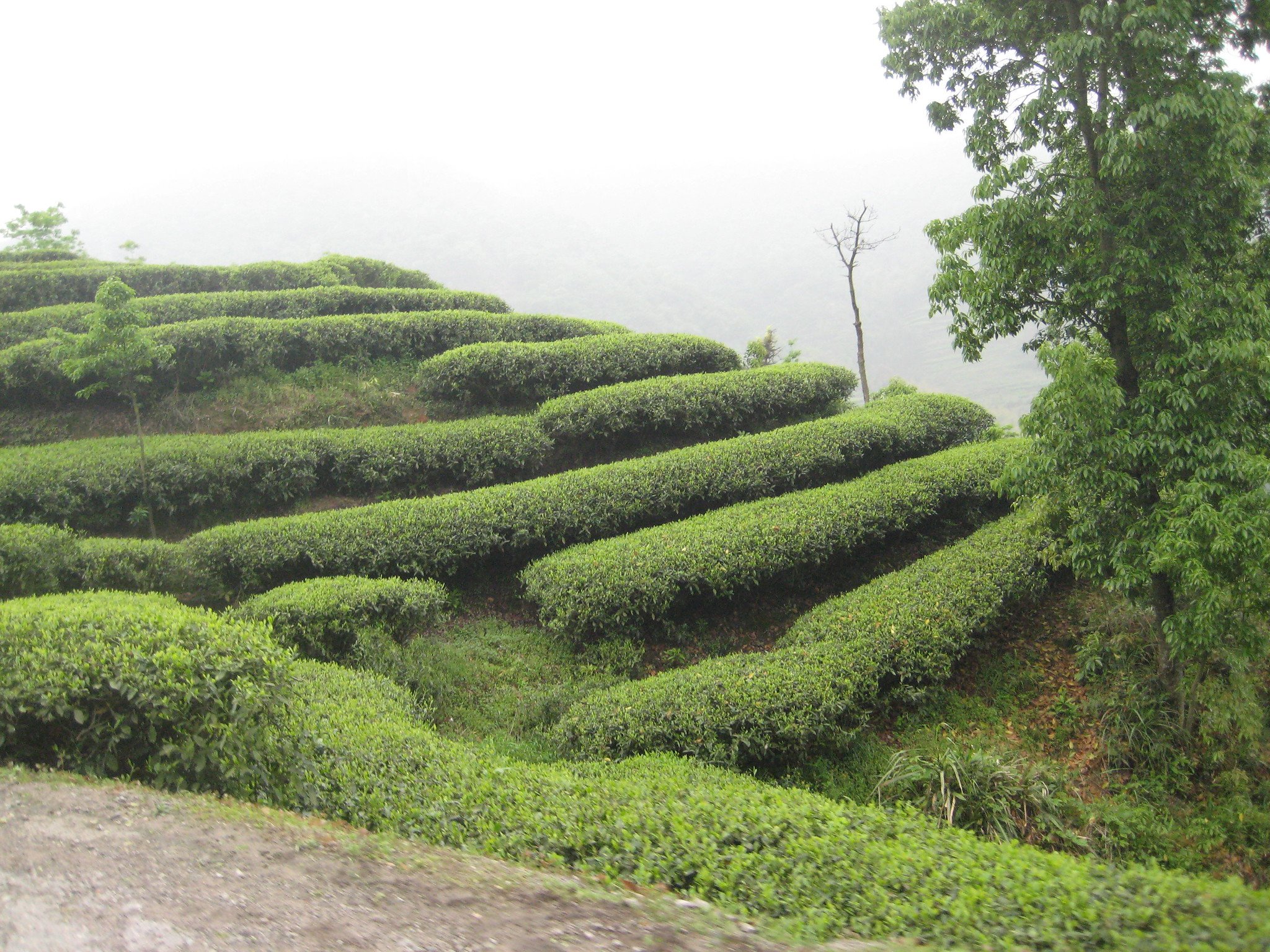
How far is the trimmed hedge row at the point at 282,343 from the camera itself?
1212 cm

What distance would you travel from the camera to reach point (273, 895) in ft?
11.2

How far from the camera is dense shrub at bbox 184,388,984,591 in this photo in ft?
29.3

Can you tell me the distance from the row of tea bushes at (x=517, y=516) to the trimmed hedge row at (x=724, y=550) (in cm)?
48

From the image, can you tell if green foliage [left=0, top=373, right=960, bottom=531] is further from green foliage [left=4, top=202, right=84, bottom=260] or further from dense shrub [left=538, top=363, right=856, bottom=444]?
green foliage [left=4, top=202, right=84, bottom=260]

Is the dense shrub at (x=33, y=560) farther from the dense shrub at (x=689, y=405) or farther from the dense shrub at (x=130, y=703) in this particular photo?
the dense shrub at (x=689, y=405)

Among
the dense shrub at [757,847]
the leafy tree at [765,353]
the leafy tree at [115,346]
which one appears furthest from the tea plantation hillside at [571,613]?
the leafy tree at [765,353]

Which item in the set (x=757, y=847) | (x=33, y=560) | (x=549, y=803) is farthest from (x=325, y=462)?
(x=757, y=847)

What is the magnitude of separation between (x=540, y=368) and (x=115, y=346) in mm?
5886

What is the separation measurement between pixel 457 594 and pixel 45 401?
8.38 meters

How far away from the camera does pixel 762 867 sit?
385cm

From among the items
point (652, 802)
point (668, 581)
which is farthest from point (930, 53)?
point (652, 802)

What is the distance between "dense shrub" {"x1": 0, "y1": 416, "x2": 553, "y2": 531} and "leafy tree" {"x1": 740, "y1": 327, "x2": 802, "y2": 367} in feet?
23.4

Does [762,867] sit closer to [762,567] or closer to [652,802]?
[652,802]

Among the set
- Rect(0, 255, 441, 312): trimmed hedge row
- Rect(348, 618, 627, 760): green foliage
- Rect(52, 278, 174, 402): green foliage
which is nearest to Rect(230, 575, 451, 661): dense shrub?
Rect(348, 618, 627, 760): green foliage
